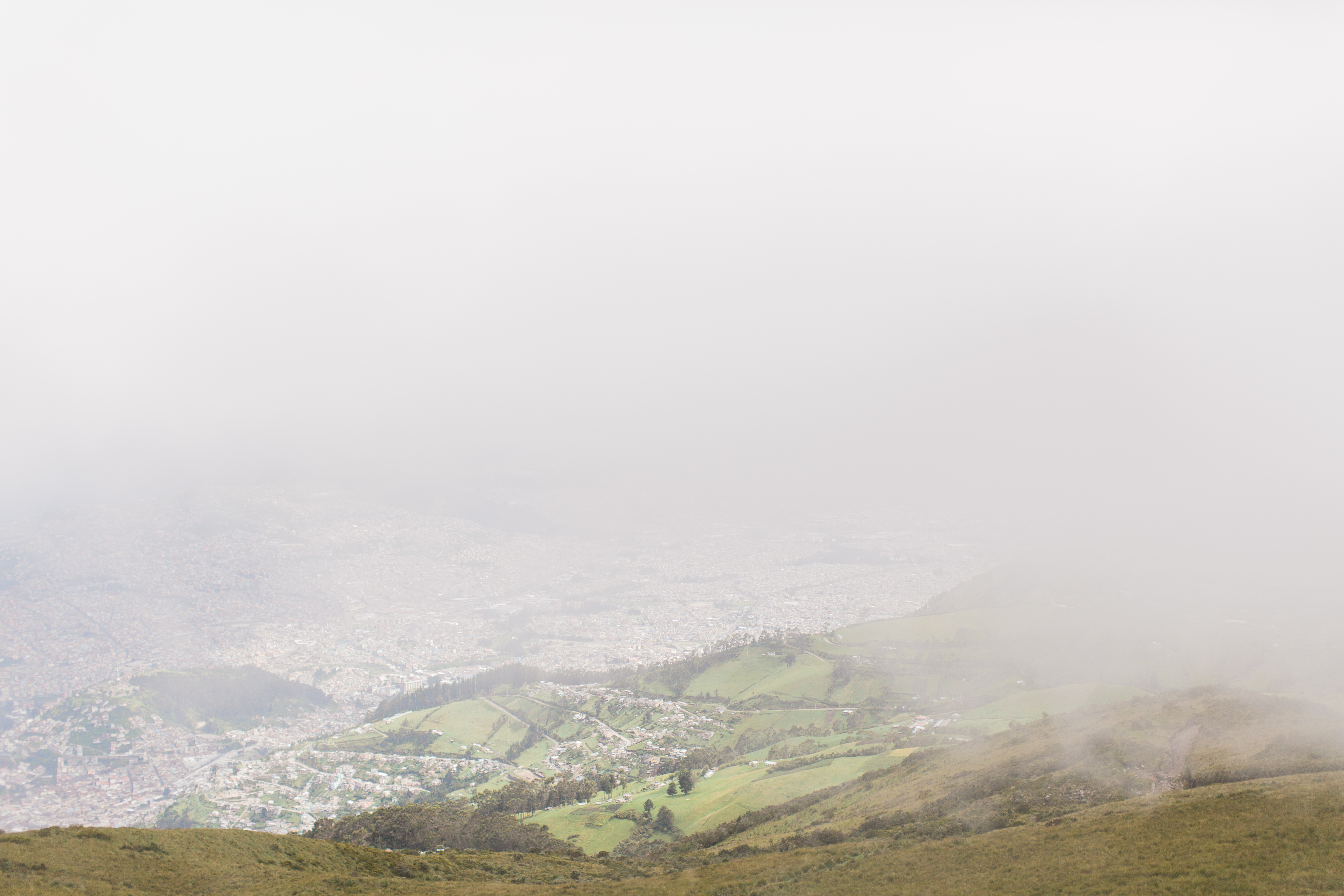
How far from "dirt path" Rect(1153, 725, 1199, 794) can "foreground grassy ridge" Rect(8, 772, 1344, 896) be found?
23.3ft

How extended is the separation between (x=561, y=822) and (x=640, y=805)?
1064 cm

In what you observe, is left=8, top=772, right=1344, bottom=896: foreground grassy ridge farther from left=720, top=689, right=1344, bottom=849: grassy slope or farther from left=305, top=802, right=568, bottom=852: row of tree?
left=305, top=802, right=568, bottom=852: row of tree

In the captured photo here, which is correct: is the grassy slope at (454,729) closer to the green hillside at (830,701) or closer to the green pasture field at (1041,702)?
the green hillside at (830,701)

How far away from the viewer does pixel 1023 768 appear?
54469 mm

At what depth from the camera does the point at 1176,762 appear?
48594mm

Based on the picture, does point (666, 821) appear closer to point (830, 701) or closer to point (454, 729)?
point (830, 701)

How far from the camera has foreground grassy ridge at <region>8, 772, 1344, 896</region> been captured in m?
28.4

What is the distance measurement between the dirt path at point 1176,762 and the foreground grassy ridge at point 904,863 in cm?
712

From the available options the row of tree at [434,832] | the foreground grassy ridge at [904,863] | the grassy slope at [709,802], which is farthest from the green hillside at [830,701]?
the foreground grassy ridge at [904,863]

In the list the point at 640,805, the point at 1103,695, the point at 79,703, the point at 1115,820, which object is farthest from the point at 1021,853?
the point at 79,703

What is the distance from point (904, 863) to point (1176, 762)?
25.1 meters

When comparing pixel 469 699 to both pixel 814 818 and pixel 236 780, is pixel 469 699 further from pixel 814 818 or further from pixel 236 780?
pixel 814 818

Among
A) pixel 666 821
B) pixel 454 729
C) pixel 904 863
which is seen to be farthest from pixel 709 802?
pixel 454 729

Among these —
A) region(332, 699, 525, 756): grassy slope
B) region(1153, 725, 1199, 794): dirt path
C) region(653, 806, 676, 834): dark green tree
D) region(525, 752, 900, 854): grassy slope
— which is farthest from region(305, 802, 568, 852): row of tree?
region(332, 699, 525, 756): grassy slope
